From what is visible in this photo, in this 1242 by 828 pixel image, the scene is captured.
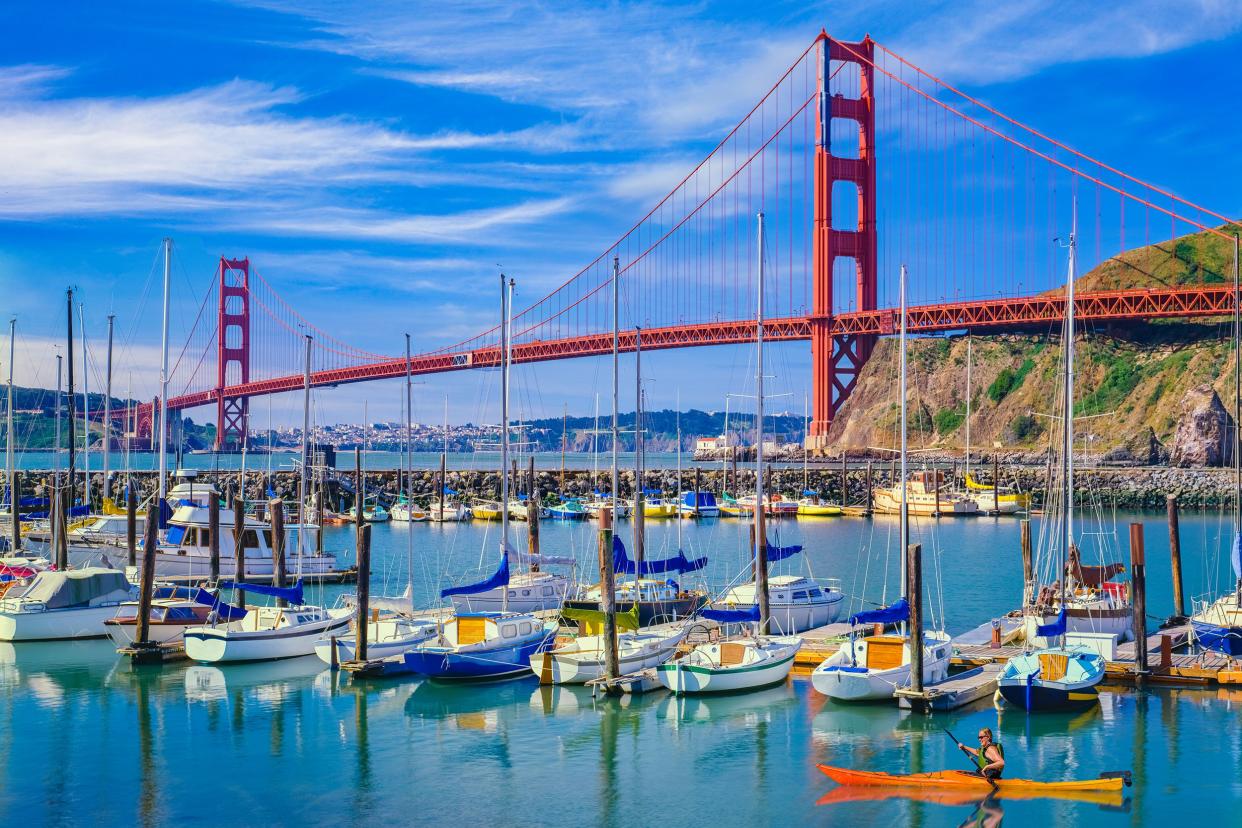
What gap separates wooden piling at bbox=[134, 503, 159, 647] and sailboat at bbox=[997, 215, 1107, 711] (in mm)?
16644

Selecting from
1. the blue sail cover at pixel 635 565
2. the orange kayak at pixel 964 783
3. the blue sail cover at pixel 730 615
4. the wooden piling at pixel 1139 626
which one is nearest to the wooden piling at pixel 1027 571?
the wooden piling at pixel 1139 626

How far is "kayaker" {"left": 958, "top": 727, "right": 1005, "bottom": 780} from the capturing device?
1780cm

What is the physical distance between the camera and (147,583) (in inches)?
1014

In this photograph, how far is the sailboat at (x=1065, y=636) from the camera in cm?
2189

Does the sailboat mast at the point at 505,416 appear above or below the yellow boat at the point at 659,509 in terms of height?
above

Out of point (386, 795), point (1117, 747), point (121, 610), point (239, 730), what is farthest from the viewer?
point (121, 610)

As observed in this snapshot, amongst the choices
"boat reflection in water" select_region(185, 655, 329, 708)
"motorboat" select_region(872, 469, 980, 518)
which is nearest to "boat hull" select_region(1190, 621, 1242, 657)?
"boat reflection in water" select_region(185, 655, 329, 708)

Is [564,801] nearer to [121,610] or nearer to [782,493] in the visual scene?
[121,610]

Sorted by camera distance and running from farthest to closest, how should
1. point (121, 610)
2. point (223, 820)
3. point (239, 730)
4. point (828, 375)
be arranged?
point (828, 375), point (121, 610), point (239, 730), point (223, 820)

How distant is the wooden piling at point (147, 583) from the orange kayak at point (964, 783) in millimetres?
14778

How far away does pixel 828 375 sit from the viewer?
9706cm

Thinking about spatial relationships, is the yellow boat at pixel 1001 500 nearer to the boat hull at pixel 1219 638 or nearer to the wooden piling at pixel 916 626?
the boat hull at pixel 1219 638

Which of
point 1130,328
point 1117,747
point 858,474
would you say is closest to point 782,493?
point 858,474

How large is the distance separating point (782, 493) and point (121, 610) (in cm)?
5186
